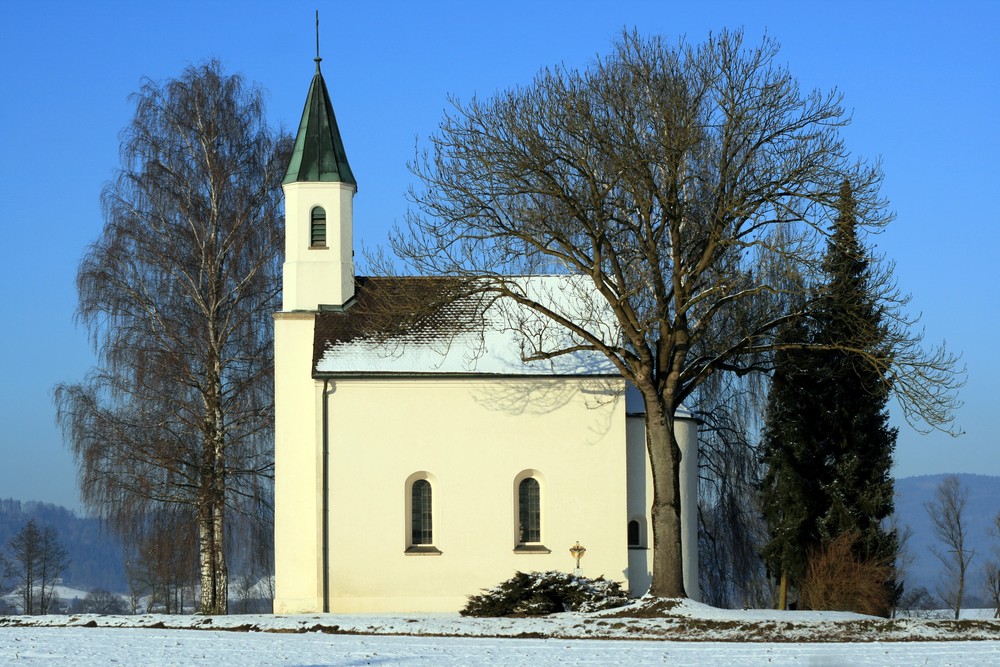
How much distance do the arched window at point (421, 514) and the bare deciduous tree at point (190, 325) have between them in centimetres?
583

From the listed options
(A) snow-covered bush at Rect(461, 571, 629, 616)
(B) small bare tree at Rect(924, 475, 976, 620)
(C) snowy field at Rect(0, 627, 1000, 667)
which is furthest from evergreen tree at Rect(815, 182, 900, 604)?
(B) small bare tree at Rect(924, 475, 976, 620)

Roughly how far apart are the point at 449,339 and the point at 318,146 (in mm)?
6380

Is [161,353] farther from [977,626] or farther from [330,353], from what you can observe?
[977,626]

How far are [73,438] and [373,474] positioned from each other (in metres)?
8.58

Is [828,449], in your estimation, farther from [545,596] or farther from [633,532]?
[545,596]

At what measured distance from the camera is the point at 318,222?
111 feet

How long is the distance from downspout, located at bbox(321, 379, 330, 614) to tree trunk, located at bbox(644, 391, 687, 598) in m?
7.89

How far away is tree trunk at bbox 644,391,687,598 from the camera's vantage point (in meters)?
27.7

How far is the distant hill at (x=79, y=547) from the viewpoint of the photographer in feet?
503

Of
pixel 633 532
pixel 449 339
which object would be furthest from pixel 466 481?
pixel 633 532

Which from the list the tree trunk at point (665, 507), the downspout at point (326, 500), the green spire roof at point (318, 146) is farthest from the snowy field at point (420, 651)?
the green spire roof at point (318, 146)

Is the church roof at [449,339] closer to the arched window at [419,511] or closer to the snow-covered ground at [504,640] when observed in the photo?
the arched window at [419,511]

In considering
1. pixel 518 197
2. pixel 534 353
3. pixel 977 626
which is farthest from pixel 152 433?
pixel 977 626

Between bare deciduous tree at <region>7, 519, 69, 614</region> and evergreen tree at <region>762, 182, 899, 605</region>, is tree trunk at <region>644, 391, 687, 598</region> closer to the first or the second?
evergreen tree at <region>762, 182, 899, 605</region>
